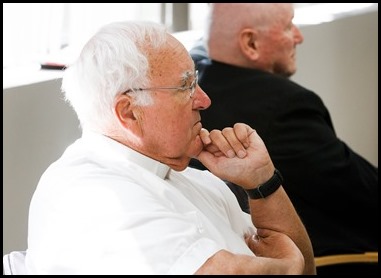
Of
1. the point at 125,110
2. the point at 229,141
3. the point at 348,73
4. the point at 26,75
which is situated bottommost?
the point at 348,73

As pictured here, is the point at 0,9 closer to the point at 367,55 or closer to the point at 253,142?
the point at 253,142

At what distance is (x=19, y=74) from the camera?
9.04 ft

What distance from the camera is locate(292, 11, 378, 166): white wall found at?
4.07 m

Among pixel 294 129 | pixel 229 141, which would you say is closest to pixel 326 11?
pixel 294 129

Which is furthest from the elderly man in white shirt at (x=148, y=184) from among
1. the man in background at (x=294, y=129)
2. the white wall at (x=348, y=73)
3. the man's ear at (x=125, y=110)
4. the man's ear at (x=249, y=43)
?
the white wall at (x=348, y=73)

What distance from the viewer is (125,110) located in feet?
5.86

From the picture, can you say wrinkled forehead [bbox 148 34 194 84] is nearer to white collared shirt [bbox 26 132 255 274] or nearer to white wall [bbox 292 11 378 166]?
white collared shirt [bbox 26 132 255 274]

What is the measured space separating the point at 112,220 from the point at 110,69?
31 cm

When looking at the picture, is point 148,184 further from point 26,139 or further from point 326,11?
point 326,11

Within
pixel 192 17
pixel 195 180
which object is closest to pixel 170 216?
pixel 195 180

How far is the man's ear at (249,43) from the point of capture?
3.05 meters

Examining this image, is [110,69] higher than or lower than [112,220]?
higher

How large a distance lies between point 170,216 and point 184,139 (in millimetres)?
220

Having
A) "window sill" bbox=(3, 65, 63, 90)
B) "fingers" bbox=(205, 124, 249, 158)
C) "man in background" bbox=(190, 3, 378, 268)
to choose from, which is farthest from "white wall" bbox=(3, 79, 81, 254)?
"fingers" bbox=(205, 124, 249, 158)
